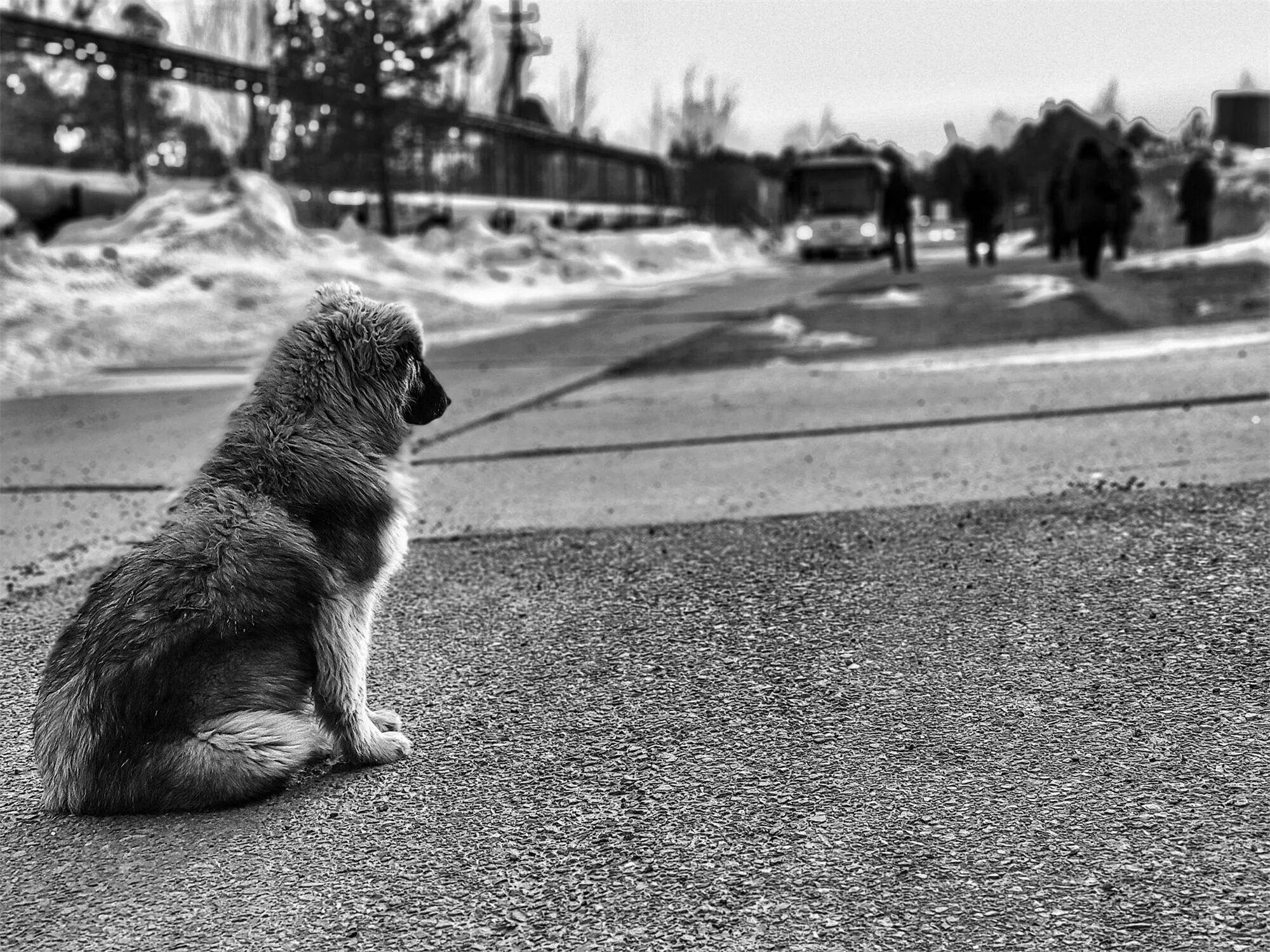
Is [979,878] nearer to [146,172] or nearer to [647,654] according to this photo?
[647,654]

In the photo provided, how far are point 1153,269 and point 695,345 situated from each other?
31.9 ft

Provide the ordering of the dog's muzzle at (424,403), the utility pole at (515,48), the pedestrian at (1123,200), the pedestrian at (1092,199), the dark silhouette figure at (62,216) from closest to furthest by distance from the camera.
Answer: the dog's muzzle at (424,403), the pedestrian at (1092,199), the dark silhouette figure at (62,216), the pedestrian at (1123,200), the utility pole at (515,48)

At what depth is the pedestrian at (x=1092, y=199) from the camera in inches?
814

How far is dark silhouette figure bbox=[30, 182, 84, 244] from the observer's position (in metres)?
22.1

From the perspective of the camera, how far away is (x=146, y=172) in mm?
25453

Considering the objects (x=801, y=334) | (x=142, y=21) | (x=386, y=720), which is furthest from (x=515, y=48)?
(x=386, y=720)

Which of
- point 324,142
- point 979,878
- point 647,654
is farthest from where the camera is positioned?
point 324,142

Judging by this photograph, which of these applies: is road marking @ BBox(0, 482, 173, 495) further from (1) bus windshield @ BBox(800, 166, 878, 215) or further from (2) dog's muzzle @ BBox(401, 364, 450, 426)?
(1) bus windshield @ BBox(800, 166, 878, 215)

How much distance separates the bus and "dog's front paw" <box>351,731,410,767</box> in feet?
135

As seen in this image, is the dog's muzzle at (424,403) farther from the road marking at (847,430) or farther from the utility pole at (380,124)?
the utility pole at (380,124)

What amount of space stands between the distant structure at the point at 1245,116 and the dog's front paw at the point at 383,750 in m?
46.7

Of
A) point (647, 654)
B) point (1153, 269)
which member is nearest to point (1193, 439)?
point (647, 654)

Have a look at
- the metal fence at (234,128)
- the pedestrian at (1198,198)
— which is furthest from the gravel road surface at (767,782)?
the pedestrian at (1198,198)

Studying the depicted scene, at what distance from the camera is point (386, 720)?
12.4 ft
